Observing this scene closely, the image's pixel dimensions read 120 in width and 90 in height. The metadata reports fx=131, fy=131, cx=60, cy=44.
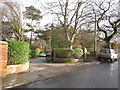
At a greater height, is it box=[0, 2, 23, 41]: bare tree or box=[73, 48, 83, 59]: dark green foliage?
box=[0, 2, 23, 41]: bare tree

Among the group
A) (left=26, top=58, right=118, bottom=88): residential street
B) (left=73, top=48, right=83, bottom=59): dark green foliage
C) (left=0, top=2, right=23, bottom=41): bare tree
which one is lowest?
(left=26, top=58, right=118, bottom=88): residential street

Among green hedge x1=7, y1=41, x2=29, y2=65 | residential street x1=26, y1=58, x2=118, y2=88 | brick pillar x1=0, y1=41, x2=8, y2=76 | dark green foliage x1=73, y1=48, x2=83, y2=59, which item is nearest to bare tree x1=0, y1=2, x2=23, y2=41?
green hedge x1=7, y1=41, x2=29, y2=65

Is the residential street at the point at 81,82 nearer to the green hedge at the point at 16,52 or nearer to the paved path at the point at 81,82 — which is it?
the paved path at the point at 81,82

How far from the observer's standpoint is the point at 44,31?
111ft

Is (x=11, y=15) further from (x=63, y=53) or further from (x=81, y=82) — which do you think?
(x=81, y=82)

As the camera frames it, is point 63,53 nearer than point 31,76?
No

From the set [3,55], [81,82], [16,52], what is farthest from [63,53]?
[81,82]

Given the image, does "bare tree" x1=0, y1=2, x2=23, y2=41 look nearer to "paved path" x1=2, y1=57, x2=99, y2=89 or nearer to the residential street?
"paved path" x1=2, y1=57, x2=99, y2=89

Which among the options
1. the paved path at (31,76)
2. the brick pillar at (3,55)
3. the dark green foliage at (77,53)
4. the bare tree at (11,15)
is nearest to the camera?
the paved path at (31,76)

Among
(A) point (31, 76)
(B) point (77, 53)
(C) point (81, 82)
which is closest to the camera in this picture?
(C) point (81, 82)

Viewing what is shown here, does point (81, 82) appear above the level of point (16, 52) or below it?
below

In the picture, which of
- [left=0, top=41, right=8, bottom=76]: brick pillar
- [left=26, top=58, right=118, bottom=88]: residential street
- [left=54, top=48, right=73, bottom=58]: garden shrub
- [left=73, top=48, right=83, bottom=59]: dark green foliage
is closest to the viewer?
[left=26, top=58, right=118, bottom=88]: residential street

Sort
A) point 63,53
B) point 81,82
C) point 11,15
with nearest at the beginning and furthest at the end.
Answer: point 81,82
point 11,15
point 63,53

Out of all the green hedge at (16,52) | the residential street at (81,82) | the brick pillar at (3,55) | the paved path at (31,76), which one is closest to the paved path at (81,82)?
the residential street at (81,82)
